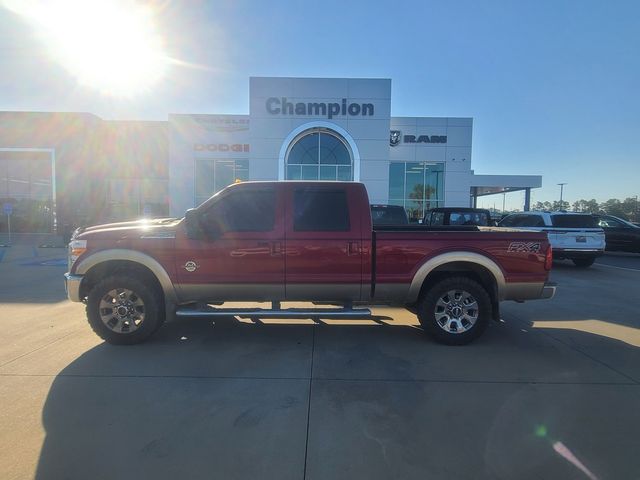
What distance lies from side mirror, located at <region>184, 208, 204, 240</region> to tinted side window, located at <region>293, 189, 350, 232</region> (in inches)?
47.7

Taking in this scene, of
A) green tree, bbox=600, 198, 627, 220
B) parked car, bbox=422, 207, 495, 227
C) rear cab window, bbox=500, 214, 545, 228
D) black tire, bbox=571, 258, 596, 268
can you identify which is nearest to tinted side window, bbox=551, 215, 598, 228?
rear cab window, bbox=500, 214, 545, 228

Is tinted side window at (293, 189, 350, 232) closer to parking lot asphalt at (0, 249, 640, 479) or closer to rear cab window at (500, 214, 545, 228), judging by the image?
parking lot asphalt at (0, 249, 640, 479)

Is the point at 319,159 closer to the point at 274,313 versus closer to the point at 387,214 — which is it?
the point at 387,214

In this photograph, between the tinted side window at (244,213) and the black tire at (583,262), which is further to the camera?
the black tire at (583,262)

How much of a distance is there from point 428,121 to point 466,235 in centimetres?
2350

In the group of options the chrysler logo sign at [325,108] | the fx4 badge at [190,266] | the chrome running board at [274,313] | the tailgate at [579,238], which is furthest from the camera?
the chrysler logo sign at [325,108]

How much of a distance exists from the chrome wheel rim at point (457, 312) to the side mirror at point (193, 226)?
3207 millimetres

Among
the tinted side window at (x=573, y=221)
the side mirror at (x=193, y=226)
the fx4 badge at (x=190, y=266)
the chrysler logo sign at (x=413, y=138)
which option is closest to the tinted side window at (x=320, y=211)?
the side mirror at (x=193, y=226)

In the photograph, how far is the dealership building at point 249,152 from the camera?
2206 centimetres

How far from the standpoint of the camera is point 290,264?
486cm

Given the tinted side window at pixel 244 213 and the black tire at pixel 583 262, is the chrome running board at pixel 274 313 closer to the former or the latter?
the tinted side window at pixel 244 213

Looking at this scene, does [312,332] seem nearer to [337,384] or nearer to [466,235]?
[337,384]

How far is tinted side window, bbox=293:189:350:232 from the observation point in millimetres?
4910

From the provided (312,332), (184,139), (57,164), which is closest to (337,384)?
(312,332)
